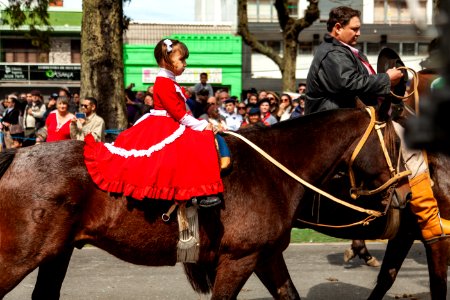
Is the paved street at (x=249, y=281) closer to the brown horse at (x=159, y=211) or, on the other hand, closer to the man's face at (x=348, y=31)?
the brown horse at (x=159, y=211)

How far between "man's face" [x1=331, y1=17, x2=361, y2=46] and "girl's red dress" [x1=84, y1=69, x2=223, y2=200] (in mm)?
1704

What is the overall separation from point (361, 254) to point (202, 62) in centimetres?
3315

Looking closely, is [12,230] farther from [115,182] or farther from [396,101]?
[396,101]

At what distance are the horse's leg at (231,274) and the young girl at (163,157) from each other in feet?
1.35

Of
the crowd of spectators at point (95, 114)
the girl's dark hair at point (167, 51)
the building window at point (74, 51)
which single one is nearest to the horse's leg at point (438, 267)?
A: the girl's dark hair at point (167, 51)

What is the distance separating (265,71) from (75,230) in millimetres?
39359

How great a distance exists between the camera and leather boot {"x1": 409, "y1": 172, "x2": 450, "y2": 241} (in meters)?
5.39

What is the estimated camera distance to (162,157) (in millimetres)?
4500

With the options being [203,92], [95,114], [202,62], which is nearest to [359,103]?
[95,114]

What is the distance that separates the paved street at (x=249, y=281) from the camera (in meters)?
7.04

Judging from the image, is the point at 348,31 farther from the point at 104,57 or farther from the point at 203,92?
the point at 203,92

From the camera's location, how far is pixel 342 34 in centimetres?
571

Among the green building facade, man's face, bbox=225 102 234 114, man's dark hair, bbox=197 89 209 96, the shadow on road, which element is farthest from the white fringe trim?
the green building facade

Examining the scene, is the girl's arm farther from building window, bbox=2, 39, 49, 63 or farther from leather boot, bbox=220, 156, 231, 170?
building window, bbox=2, 39, 49, 63
